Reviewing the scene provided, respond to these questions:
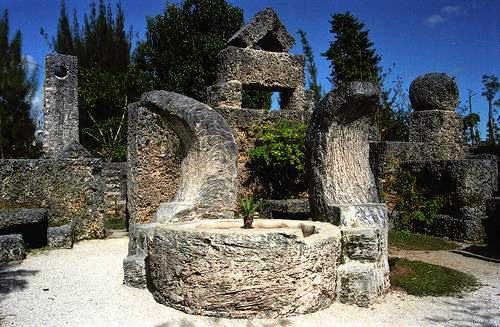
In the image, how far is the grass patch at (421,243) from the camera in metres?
8.19

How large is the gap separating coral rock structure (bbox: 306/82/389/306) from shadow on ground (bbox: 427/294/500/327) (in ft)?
2.29

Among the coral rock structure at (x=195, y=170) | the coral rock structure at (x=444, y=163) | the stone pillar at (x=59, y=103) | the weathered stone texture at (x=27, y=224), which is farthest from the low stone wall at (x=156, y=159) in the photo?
the stone pillar at (x=59, y=103)

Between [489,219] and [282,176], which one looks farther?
[282,176]

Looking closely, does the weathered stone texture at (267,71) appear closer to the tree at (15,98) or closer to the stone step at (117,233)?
the stone step at (117,233)

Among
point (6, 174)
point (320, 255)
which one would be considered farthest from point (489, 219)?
point (6, 174)

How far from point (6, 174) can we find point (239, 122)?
4.60 m

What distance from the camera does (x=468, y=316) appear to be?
457 cm

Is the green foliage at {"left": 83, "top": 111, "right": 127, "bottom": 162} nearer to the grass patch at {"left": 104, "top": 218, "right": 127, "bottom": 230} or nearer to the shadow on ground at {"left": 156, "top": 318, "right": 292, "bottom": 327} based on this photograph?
the grass patch at {"left": 104, "top": 218, "right": 127, "bottom": 230}

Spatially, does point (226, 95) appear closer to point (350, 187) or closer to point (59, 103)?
point (350, 187)

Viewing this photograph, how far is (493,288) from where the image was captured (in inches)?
221

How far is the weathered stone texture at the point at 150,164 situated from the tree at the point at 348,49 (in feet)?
46.3

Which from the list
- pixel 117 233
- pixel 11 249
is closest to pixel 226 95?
pixel 117 233

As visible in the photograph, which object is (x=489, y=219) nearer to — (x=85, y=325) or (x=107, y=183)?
(x=85, y=325)

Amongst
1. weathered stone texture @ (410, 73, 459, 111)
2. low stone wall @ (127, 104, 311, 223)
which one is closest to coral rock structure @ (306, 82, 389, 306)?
low stone wall @ (127, 104, 311, 223)
